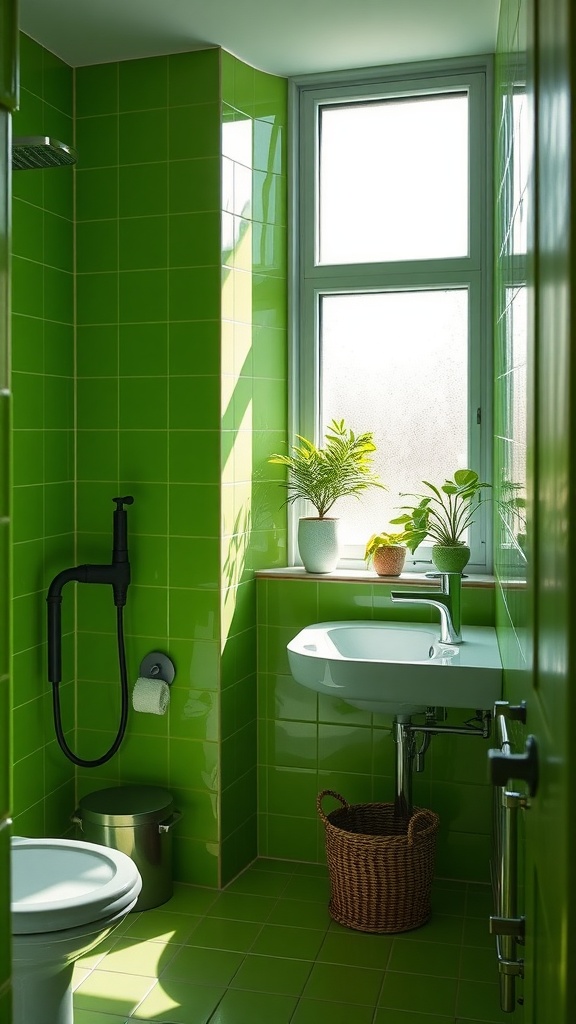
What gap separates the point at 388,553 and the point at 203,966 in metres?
1.32

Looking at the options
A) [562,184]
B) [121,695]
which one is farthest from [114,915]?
[562,184]

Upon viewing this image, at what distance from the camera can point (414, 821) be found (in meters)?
2.85

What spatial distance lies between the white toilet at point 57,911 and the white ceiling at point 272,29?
2.19m

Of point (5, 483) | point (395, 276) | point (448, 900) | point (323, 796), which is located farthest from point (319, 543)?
point (5, 483)

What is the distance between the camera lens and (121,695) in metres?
3.19

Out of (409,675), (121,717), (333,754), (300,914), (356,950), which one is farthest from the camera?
(333,754)

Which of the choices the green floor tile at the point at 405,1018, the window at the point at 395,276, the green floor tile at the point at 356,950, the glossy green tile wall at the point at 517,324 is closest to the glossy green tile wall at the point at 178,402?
the window at the point at 395,276

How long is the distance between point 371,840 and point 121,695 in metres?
0.90

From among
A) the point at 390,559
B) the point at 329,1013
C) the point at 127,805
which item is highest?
Result: the point at 390,559

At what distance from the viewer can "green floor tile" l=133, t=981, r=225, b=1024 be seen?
2404 millimetres

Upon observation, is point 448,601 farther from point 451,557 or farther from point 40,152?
point 40,152

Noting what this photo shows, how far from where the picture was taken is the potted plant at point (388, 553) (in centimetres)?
322

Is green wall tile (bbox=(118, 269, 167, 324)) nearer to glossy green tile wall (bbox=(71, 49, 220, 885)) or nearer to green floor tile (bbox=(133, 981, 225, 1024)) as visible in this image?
glossy green tile wall (bbox=(71, 49, 220, 885))

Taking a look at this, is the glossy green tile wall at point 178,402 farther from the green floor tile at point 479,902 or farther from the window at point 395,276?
the green floor tile at point 479,902
